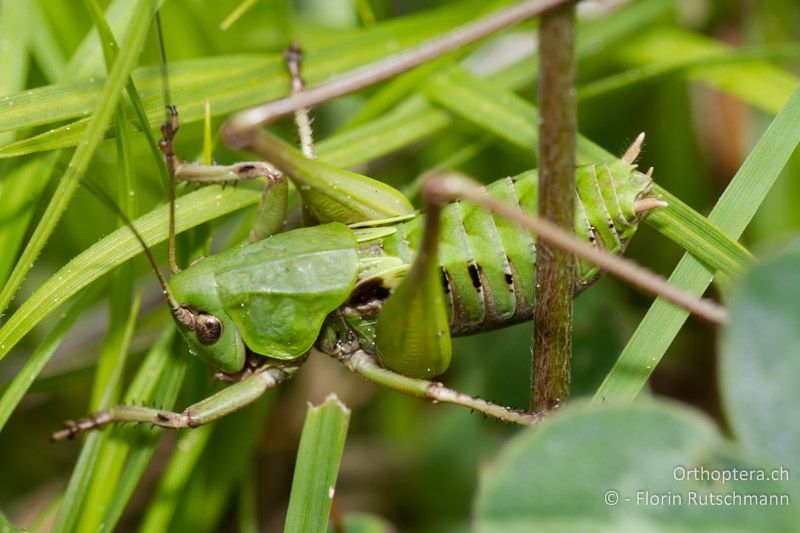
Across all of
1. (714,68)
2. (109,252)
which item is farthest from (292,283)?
(714,68)

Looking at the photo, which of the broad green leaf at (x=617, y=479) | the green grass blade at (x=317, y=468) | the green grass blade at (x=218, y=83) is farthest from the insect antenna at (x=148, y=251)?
the broad green leaf at (x=617, y=479)

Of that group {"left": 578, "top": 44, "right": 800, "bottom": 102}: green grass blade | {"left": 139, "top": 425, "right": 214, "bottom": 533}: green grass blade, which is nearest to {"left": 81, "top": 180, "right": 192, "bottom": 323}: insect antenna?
{"left": 139, "top": 425, "right": 214, "bottom": 533}: green grass blade

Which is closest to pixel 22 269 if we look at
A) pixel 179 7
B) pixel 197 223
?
pixel 197 223

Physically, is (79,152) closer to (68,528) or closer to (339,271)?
(339,271)

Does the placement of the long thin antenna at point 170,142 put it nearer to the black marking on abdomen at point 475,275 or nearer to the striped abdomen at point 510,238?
the striped abdomen at point 510,238

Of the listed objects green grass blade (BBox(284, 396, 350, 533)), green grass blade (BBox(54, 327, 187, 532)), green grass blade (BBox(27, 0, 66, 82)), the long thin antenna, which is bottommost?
green grass blade (BBox(284, 396, 350, 533))

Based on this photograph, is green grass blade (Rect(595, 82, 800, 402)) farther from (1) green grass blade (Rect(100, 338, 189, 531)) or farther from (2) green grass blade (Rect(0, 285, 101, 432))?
(2) green grass blade (Rect(0, 285, 101, 432))
